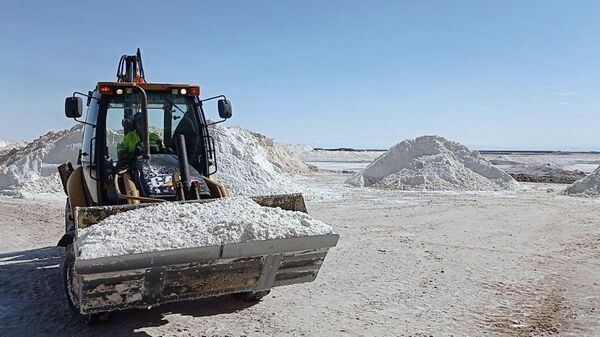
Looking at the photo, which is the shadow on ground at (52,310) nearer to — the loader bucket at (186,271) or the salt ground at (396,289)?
the salt ground at (396,289)

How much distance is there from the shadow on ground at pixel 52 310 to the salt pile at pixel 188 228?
104 cm

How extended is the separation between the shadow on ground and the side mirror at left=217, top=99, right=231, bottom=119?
200 cm

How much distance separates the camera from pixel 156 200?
5.00 metres

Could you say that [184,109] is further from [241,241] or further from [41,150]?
[41,150]

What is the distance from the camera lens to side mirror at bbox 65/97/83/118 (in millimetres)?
5441

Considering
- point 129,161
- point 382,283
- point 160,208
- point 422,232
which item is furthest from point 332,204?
point 160,208

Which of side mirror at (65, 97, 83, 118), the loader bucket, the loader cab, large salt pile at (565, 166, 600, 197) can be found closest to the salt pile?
the loader bucket

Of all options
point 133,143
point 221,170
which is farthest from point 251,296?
point 221,170

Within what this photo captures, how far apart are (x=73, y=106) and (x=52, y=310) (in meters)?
1.95

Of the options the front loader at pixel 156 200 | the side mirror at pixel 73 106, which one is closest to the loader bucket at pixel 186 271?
the front loader at pixel 156 200

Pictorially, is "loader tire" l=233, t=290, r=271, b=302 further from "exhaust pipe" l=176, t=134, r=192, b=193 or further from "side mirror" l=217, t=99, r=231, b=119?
"side mirror" l=217, t=99, r=231, b=119

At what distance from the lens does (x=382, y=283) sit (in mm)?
6363

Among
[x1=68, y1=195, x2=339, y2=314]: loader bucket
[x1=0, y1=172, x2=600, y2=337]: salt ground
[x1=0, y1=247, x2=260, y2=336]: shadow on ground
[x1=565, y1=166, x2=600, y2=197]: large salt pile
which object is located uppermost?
[x1=68, y1=195, x2=339, y2=314]: loader bucket

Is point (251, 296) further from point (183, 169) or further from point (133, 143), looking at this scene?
point (133, 143)
